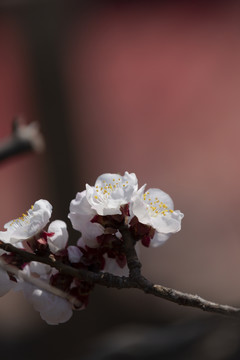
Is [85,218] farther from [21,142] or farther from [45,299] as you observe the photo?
[21,142]

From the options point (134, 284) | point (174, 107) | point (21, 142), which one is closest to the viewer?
point (134, 284)

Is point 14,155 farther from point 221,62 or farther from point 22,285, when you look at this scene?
point 221,62

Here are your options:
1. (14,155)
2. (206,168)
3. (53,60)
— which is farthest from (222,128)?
(14,155)

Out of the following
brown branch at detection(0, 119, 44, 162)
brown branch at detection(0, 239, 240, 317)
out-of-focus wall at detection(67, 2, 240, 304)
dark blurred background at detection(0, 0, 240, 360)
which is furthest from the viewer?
out-of-focus wall at detection(67, 2, 240, 304)

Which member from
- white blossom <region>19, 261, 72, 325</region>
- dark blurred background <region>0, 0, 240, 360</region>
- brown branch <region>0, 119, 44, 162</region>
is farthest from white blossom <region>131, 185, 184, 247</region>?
dark blurred background <region>0, 0, 240, 360</region>

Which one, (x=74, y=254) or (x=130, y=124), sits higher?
(x=74, y=254)

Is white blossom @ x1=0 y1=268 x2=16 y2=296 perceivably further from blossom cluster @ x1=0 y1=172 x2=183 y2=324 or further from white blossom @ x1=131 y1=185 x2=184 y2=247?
white blossom @ x1=131 y1=185 x2=184 y2=247

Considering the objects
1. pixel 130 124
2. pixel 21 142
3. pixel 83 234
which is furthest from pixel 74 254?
pixel 130 124
